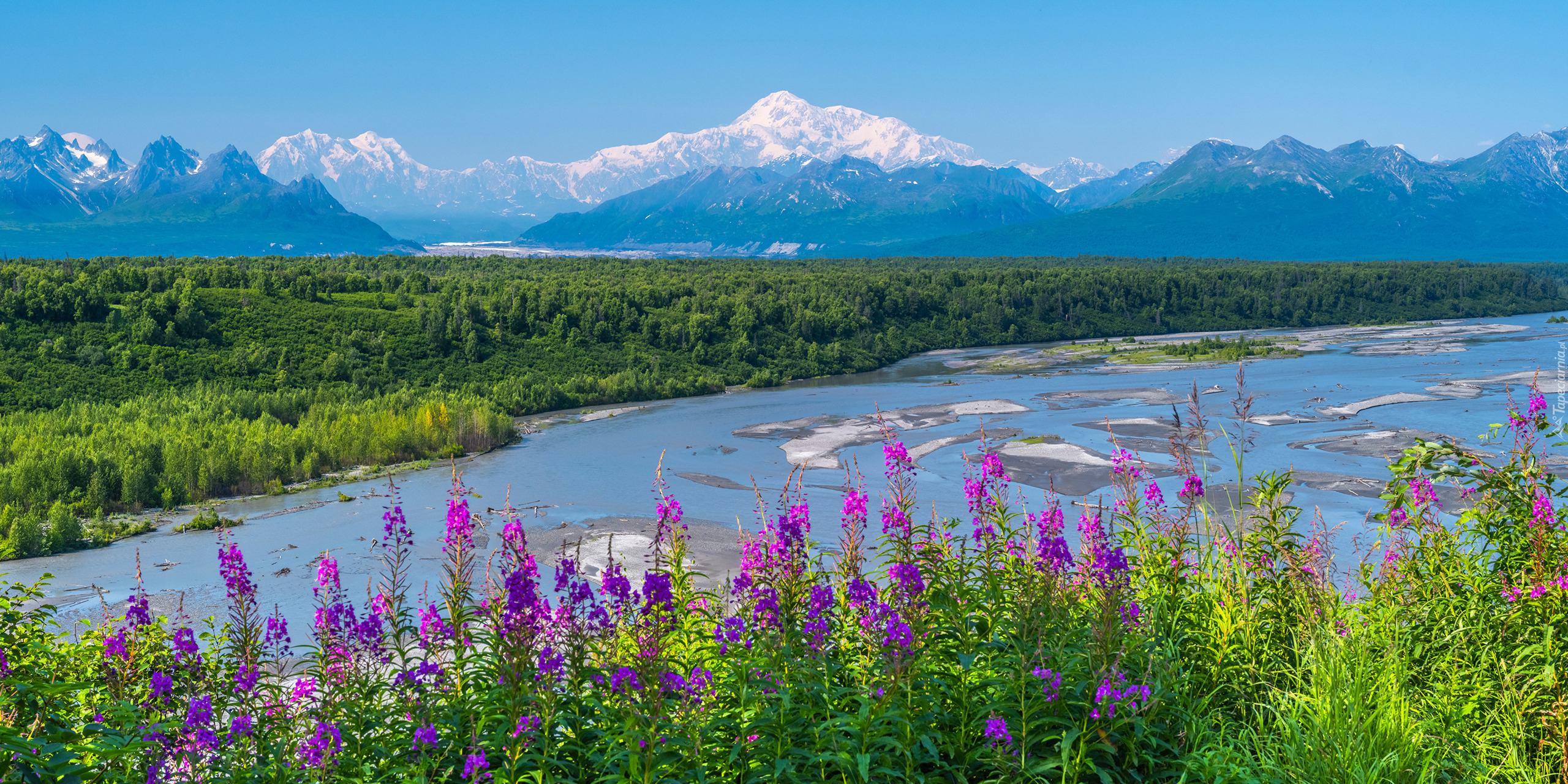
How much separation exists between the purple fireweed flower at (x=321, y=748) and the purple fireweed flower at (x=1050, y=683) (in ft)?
9.65

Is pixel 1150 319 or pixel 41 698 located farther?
pixel 1150 319

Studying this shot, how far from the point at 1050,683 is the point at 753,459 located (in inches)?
1042

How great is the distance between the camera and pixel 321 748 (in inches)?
157

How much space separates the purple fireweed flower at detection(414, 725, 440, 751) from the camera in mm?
4039

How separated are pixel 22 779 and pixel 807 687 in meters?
3.23

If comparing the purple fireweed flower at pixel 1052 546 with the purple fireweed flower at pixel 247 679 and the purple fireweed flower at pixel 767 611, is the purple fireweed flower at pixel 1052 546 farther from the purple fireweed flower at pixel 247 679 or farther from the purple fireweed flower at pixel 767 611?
the purple fireweed flower at pixel 247 679

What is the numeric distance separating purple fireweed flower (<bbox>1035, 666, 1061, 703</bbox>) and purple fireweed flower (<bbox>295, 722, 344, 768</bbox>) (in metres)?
2.94

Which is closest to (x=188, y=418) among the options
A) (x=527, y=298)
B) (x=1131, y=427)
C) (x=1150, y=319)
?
(x=527, y=298)

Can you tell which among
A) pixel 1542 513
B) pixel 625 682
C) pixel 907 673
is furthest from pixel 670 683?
pixel 1542 513

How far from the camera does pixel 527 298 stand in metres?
59.8

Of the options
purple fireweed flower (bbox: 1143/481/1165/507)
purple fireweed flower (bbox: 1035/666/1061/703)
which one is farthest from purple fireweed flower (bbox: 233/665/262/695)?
purple fireweed flower (bbox: 1143/481/1165/507)

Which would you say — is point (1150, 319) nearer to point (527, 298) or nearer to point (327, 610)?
point (527, 298)

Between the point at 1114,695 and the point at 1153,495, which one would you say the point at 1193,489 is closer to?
the point at 1153,495

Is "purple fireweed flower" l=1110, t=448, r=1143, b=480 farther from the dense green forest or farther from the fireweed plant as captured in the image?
the dense green forest
